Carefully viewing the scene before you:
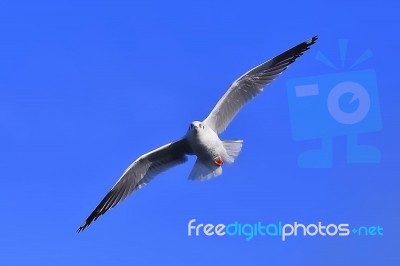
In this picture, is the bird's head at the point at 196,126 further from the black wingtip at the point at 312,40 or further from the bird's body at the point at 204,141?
the black wingtip at the point at 312,40

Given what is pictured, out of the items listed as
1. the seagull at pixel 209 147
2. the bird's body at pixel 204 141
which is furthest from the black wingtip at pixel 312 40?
the bird's body at pixel 204 141

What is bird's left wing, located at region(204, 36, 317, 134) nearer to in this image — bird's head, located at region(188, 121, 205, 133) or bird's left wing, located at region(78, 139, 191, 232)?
bird's head, located at region(188, 121, 205, 133)

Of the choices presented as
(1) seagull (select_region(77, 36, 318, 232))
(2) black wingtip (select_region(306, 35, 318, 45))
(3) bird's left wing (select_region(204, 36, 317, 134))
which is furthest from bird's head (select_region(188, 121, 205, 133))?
(2) black wingtip (select_region(306, 35, 318, 45))

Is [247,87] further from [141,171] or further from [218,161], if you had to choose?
[141,171]

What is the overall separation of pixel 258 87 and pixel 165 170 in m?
0.99

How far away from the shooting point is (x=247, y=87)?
4.89 metres

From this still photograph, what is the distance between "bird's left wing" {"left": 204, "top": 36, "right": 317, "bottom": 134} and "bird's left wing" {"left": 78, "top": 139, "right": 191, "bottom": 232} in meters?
0.33

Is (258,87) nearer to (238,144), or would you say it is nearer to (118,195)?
(238,144)

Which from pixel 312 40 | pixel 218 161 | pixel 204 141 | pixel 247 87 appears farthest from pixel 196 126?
pixel 312 40

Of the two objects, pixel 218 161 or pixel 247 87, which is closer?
pixel 218 161

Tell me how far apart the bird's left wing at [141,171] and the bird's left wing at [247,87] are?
330 mm

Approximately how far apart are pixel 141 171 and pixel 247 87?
1071 mm

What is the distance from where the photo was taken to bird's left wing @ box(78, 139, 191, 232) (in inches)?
190

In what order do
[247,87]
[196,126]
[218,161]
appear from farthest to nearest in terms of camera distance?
[247,87]
[218,161]
[196,126]
